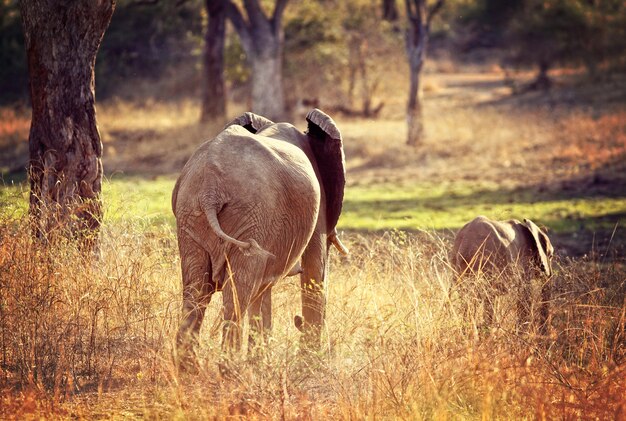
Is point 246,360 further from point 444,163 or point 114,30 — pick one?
point 114,30

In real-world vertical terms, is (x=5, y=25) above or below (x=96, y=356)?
above

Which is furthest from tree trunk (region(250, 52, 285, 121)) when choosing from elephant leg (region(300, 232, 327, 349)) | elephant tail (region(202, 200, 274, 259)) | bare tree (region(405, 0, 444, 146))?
elephant tail (region(202, 200, 274, 259))

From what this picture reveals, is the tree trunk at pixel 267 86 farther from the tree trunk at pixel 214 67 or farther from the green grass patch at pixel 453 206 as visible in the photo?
the green grass patch at pixel 453 206

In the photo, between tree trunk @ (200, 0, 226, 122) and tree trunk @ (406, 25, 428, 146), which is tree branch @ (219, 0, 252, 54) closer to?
tree trunk @ (200, 0, 226, 122)

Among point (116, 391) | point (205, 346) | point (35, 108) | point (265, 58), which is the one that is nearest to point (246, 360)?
point (205, 346)

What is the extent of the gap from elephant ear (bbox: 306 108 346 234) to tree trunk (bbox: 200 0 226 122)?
2002 centimetres

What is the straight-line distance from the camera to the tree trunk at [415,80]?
72.9 ft

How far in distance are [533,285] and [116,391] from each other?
3198mm

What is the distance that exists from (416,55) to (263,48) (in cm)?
466

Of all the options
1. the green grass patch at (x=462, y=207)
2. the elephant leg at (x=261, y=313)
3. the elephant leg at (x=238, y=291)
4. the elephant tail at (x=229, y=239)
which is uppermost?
the elephant tail at (x=229, y=239)

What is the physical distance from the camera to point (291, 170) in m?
5.40

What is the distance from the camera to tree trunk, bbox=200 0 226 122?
26.2 m

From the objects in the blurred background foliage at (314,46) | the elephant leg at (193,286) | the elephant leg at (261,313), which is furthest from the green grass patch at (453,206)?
the blurred background foliage at (314,46)

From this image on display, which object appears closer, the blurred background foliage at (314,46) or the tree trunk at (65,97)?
the tree trunk at (65,97)
